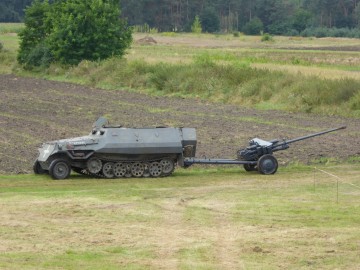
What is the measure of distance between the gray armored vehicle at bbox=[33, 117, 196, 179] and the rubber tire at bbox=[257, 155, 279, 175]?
1.66m

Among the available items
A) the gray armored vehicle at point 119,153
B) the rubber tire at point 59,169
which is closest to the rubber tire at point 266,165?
the gray armored vehicle at point 119,153

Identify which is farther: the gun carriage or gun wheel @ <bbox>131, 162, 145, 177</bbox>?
gun wheel @ <bbox>131, 162, 145, 177</bbox>

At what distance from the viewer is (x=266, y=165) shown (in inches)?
882

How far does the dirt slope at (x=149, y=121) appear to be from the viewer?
26.8m

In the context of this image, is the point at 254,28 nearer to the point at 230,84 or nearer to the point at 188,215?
the point at 230,84

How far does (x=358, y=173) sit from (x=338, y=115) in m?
15.3

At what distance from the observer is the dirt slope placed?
2677cm

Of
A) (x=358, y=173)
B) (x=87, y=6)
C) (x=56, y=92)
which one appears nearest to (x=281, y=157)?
(x=358, y=173)

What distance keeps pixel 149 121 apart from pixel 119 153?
43.4 ft

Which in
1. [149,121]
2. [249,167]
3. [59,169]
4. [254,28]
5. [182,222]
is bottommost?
[182,222]

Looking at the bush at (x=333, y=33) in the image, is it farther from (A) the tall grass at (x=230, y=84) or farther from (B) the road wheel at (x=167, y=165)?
(B) the road wheel at (x=167, y=165)

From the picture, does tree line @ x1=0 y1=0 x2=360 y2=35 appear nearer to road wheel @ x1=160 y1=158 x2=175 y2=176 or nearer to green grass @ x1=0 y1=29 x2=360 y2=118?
green grass @ x1=0 y1=29 x2=360 y2=118

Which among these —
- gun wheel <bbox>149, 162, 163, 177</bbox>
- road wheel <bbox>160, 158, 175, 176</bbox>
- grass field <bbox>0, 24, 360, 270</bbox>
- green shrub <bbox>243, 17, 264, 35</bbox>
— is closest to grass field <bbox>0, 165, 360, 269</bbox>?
grass field <bbox>0, 24, 360, 270</bbox>

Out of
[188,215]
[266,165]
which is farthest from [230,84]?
[188,215]
